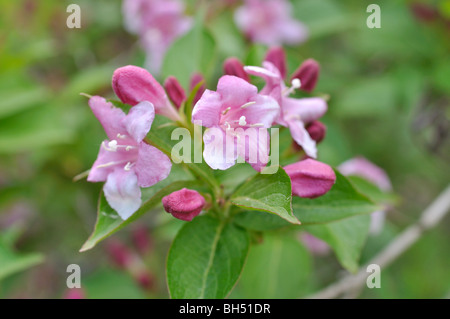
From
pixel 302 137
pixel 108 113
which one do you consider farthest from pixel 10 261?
pixel 302 137

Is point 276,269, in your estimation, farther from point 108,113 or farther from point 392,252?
point 108,113

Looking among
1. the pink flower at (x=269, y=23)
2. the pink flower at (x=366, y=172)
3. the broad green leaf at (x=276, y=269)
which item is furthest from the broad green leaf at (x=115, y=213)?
the pink flower at (x=269, y=23)

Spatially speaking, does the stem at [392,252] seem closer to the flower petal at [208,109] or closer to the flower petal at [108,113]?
the flower petal at [208,109]

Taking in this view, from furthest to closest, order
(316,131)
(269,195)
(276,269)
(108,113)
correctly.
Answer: (276,269) → (316,131) → (108,113) → (269,195)

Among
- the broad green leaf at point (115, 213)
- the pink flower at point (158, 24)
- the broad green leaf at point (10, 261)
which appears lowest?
the broad green leaf at point (10, 261)

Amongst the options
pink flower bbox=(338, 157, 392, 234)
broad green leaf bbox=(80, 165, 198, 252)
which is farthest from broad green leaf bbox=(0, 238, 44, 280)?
pink flower bbox=(338, 157, 392, 234)

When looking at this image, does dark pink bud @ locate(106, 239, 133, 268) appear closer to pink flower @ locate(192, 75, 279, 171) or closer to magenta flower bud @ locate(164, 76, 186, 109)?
magenta flower bud @ locate(164, 76, 186, 109)
